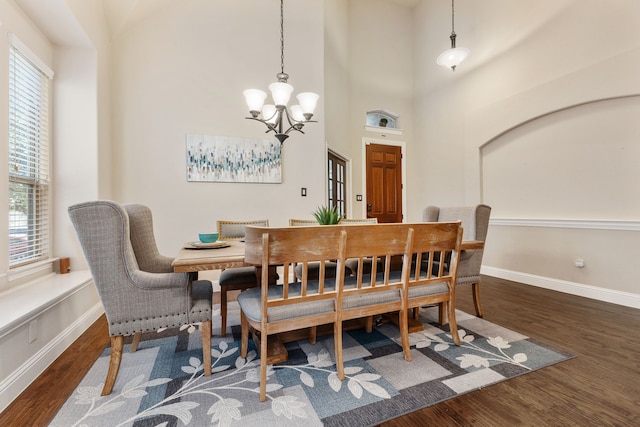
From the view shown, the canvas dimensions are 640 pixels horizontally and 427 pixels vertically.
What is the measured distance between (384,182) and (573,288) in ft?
10.6

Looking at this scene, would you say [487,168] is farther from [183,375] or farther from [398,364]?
[183,375]

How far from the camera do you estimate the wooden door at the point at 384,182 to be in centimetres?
547

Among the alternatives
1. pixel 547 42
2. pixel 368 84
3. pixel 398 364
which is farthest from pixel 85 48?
pixel 547 42

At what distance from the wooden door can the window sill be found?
4.36 meters

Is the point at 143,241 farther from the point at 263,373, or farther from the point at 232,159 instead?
the point at 232,159

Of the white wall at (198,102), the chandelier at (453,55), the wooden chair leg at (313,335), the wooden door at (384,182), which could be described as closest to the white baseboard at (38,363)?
the white wall at (198,102)

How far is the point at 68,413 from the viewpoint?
4.49 ft

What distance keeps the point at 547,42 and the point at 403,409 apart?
175 inches

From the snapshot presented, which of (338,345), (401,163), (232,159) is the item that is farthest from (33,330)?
(401,163)

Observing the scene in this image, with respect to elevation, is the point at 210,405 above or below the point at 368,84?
below

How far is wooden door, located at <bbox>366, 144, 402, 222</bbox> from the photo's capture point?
5469mm

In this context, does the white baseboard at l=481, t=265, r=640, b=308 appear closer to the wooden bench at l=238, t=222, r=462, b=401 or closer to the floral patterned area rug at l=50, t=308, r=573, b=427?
the floral patterned area rug at l=50, t=308, r=573, b=427

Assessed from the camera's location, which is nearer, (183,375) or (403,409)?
(403,409)

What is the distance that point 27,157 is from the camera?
2.27 meters
